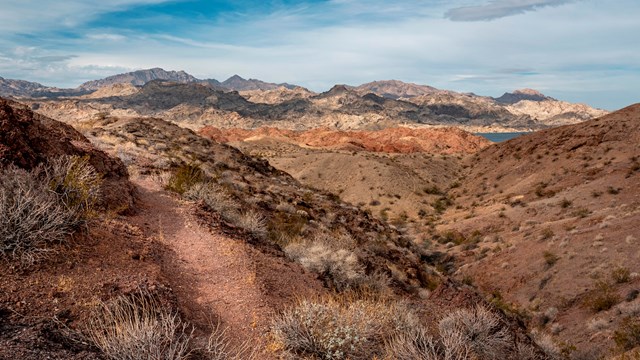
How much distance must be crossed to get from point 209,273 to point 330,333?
257 centimetres

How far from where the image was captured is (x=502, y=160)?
48469mm

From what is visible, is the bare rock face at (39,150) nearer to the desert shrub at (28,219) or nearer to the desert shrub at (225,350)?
the desert shrub at (28,219)

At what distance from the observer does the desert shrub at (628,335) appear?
11048 mm

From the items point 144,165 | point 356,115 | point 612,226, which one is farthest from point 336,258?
point 356,115

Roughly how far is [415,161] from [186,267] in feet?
165

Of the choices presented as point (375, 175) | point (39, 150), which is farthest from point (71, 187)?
point (375, 175)

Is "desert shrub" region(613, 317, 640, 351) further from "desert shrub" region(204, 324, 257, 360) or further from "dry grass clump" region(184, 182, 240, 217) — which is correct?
"dry grass clump" region(184, 182, 240, 217)

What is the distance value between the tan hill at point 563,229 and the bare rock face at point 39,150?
13.4 meters

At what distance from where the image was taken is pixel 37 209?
18.9 ft

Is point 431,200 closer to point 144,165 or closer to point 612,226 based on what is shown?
point 612,226

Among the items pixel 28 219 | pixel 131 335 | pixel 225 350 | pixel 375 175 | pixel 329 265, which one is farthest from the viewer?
pixel 375 175

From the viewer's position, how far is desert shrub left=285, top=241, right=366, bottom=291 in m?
9.19

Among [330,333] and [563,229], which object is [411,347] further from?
[563,229]

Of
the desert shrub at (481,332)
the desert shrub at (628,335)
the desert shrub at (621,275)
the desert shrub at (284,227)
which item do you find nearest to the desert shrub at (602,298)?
Answer: the desert shrub at (621,275)
